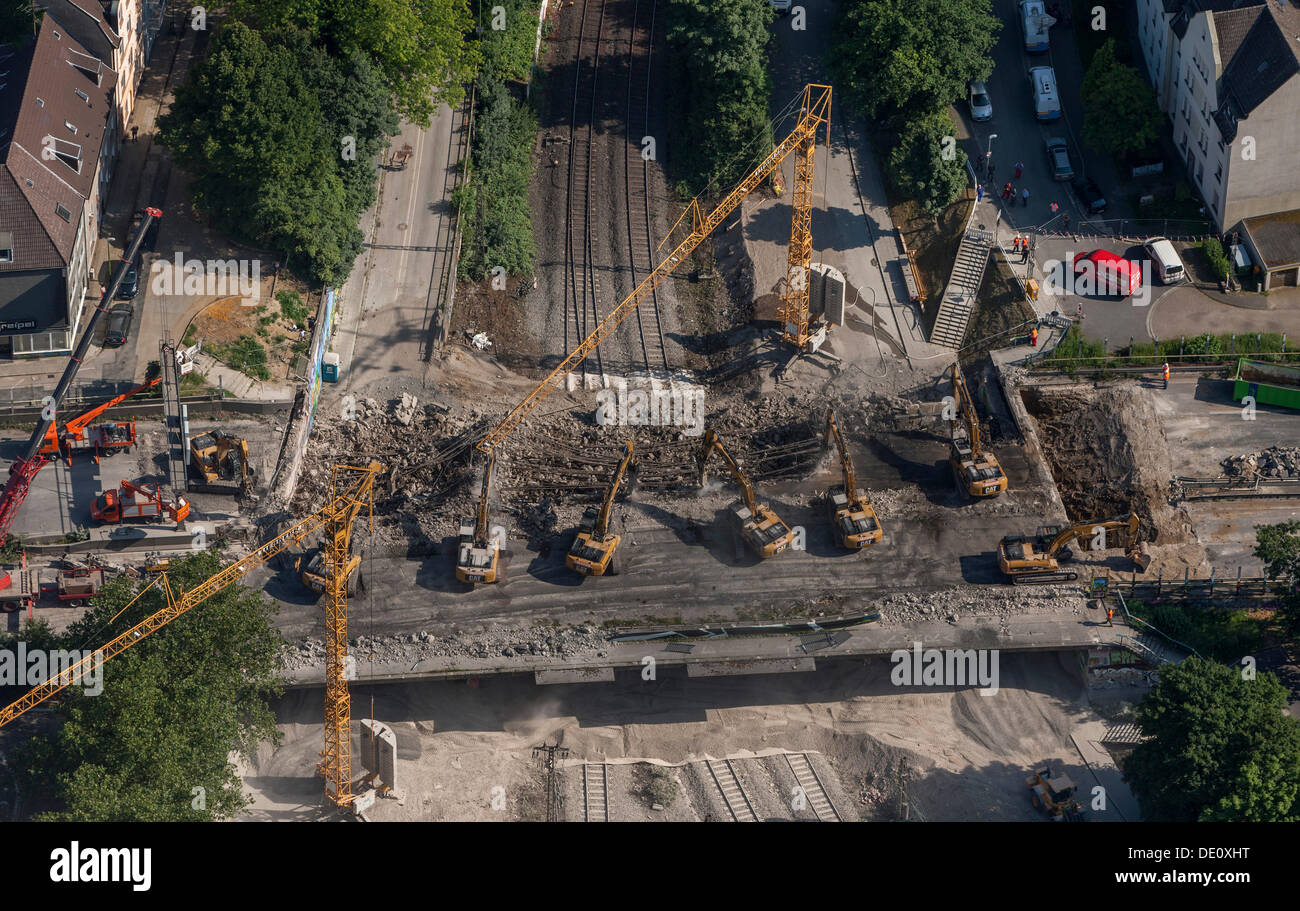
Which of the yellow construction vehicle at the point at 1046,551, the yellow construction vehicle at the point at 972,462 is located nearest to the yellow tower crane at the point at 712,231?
the yellow construction vehicle at the point at 972,462

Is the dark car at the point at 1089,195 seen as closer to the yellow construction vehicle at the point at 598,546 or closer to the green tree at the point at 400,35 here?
→ the yellow construction vehicle at the point at 598,546

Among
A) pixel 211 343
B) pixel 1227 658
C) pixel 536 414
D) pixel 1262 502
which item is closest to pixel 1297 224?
pixel 1262 502

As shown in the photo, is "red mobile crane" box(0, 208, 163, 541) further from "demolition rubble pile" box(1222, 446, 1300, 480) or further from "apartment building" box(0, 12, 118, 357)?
"demolition rubble pile" box(1222, 446, 1300, 480)

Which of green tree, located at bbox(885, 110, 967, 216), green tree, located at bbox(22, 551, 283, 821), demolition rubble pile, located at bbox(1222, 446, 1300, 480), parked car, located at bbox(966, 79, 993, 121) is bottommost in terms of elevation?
green tree, located at bbox(22, 551, 283, 821)

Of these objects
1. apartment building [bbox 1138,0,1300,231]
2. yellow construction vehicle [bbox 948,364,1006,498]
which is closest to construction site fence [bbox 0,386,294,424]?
yellow construction vehicle [bbox 948,364,1006,498]

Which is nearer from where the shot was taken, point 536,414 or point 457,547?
point 457,547
